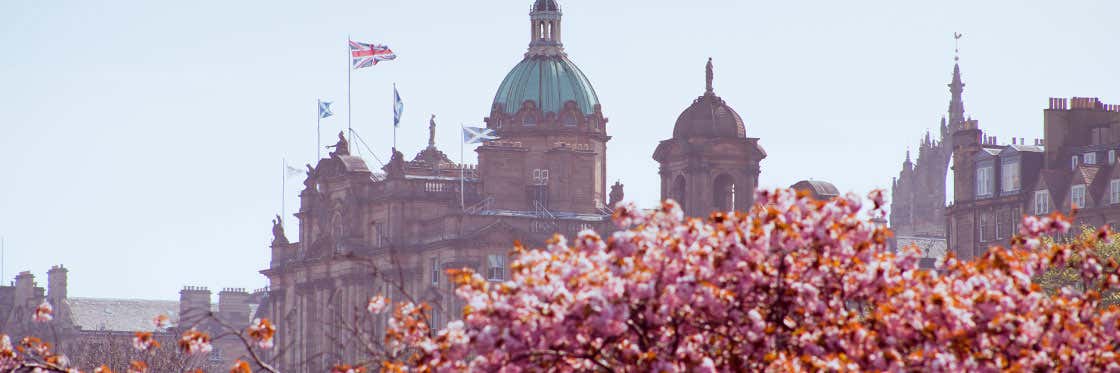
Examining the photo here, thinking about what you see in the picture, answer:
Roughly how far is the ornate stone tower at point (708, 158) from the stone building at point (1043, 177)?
35.7 feet

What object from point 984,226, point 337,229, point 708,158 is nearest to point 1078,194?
point 984,226

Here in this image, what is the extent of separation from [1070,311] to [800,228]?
3.60m

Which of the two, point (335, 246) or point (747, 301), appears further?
point (335, 246)

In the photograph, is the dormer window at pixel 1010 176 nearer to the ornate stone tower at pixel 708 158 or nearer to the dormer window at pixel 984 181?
the dormer window at pixel 984 181

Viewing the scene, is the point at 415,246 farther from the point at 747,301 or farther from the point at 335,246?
the point at 747,301

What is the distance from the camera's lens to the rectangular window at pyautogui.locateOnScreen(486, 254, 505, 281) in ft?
446

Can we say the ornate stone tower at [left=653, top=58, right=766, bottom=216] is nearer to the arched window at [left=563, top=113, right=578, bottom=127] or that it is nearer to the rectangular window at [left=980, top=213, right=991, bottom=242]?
the rectangular window at [left=980, top=213, right=991, bottom=242]

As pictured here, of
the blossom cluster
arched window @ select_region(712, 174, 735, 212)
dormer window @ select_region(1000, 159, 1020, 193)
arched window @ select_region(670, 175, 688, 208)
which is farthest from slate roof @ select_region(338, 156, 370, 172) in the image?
the blossom cluster

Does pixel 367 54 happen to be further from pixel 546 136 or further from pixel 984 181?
pixel 984 181

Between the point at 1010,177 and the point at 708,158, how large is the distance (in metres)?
16.2

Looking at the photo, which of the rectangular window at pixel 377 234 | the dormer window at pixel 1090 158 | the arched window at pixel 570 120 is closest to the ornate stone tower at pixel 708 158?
the arched window at pixel 570 120

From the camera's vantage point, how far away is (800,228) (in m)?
30.7

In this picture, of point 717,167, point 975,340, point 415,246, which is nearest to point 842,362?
point 975,340

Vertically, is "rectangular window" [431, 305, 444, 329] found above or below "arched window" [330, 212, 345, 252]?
below
